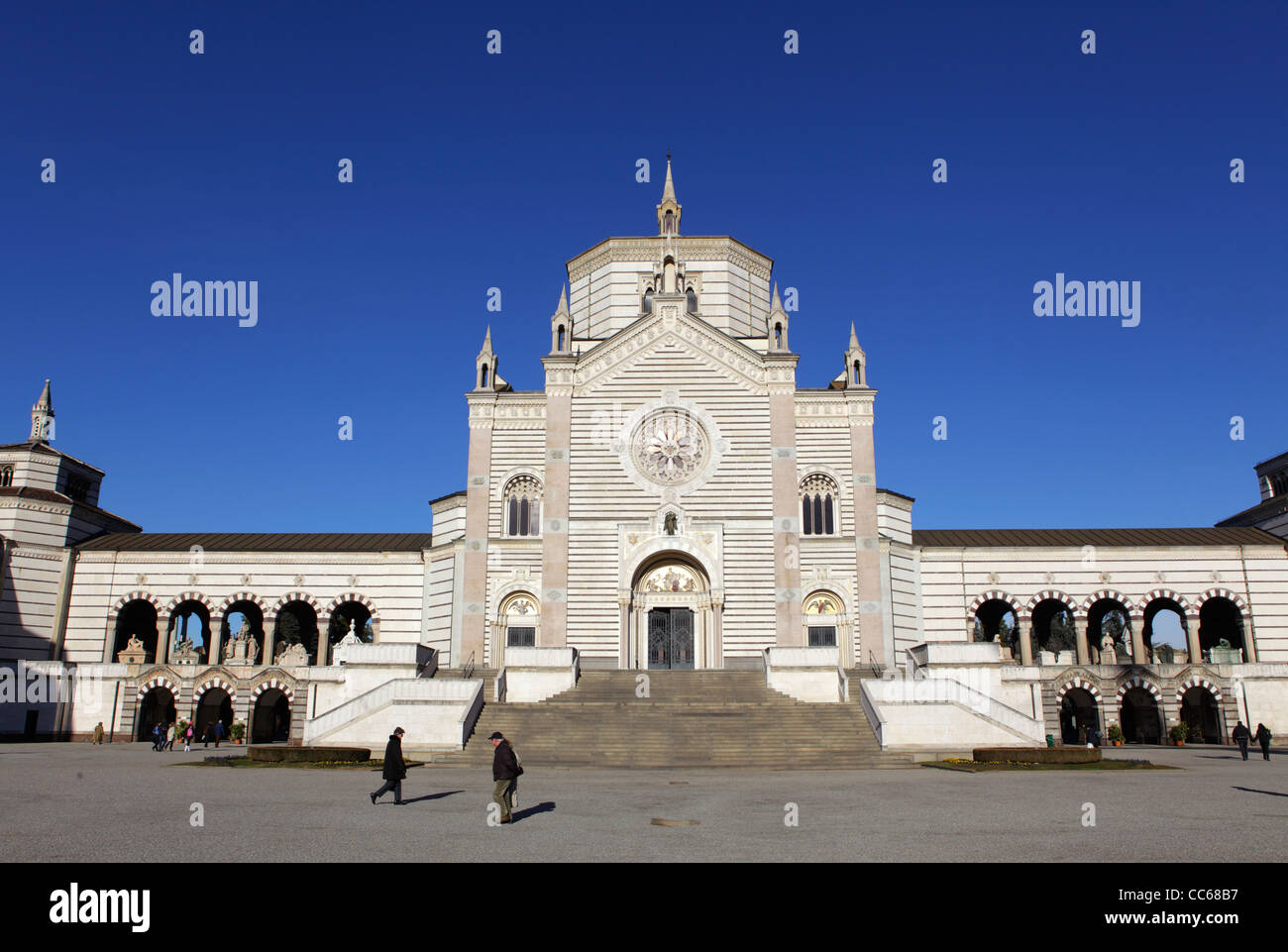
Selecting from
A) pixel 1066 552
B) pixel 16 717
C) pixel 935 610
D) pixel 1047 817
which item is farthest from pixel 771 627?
pixel 16 717

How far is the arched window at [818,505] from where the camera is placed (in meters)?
43.8

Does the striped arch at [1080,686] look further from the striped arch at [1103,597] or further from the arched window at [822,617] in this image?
the arched window at [822,617]

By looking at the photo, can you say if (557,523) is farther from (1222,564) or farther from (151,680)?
(1222,564)

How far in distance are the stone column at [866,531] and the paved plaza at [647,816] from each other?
16870mm

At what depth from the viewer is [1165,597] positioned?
4600 cm

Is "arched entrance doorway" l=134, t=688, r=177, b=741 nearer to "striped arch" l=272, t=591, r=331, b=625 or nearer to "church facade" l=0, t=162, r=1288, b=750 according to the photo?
"church facade" l=0, t=162, r=1288, b=750

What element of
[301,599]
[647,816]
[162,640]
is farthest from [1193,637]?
[162,640]

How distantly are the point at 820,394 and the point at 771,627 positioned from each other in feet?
37.0

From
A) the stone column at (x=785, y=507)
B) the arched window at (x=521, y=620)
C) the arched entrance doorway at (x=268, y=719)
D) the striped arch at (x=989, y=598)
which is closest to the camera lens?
the stone column at (x=785, y=507)

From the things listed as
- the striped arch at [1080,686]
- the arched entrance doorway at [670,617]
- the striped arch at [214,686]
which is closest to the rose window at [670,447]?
the arched entrance doorway at [670,617]

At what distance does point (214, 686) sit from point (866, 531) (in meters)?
30.9

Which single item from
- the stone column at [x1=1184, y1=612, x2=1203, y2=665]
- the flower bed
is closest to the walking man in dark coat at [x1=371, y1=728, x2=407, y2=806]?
the flower bed

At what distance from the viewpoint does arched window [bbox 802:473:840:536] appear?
4375cm
